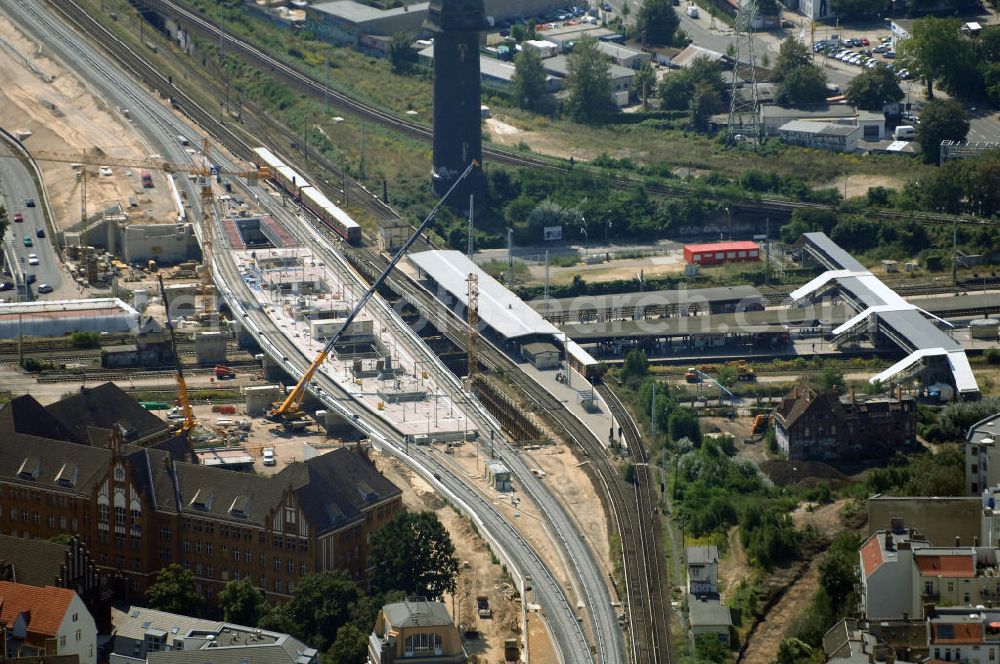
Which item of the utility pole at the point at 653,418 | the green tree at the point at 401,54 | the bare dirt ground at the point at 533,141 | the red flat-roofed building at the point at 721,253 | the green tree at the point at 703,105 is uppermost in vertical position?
the green tree at the point at 401,54

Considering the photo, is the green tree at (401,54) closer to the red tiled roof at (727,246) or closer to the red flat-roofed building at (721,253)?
the red tiled roof at (727,246)

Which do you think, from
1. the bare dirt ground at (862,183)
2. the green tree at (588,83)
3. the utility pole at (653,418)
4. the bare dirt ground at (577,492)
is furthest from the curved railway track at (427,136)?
the bare dirt ground at (577,492)

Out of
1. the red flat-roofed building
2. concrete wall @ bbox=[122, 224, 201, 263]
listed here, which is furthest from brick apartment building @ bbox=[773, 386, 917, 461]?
concrete wall @ bbox=[122, 224, 201, 263]

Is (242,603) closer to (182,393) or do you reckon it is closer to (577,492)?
(577,492)

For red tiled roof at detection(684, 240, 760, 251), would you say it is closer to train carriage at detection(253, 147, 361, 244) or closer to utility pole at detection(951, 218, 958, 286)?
utility pole at detection(951, 218, 958, 286)

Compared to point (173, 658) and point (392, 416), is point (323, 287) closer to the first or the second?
point (392, 416)

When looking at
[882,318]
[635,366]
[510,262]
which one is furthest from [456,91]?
[882,318]
